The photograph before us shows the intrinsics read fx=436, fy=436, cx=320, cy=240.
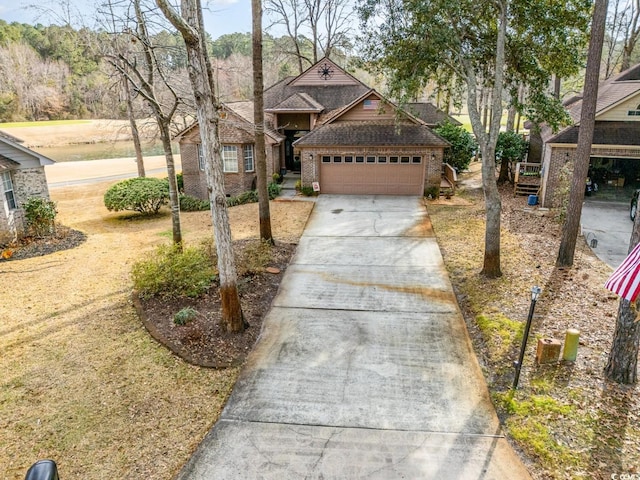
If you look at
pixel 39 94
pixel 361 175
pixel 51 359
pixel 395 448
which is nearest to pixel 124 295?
pixel 51 359

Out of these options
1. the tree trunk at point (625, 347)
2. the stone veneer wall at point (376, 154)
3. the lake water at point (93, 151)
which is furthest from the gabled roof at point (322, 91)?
the lake water at point (93, 151)

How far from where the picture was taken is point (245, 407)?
6953 mm

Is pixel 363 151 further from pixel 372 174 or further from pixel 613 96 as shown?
pixel 613 96

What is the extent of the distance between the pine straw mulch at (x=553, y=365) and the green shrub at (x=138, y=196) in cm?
1243

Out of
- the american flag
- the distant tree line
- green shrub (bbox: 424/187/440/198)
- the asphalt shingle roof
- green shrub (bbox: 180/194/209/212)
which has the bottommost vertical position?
green shrub (bbox: 180/194/209/212)

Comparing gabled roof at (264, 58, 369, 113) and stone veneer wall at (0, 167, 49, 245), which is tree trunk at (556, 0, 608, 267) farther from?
stone veneer wall at (0, 167, 49, 245)

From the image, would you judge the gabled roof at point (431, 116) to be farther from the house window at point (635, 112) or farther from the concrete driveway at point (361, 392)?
the concrete driveway at point (361, 392)

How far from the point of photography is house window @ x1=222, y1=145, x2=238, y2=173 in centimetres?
2191

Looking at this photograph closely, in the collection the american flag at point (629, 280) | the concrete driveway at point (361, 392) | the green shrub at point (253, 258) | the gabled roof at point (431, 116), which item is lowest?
the concrete driveway at point (361, 392)

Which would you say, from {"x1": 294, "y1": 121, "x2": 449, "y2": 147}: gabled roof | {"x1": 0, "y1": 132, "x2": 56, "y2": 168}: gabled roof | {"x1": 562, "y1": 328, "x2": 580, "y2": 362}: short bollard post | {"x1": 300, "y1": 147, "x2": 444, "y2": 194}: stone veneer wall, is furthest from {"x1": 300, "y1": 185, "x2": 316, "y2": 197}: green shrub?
{"x1": 562, "y1": 328, "x2": 580, "y2": 362}: short bollard post

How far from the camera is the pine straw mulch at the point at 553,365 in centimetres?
584

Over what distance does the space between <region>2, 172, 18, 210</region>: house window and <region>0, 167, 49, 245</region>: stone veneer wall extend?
0.10 meters

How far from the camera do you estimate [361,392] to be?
23.9 ft

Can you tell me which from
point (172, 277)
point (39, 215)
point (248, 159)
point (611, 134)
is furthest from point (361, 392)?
point (611, 134)
